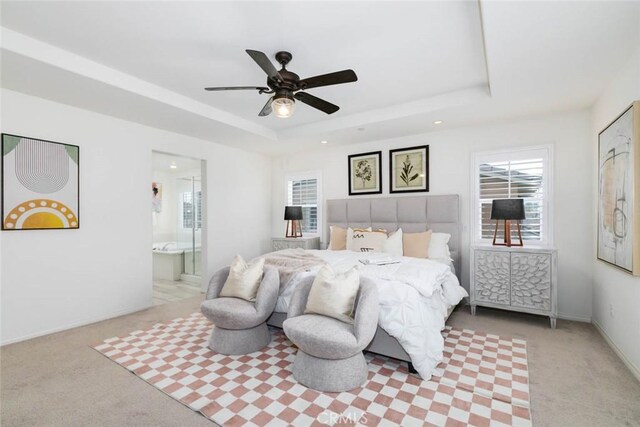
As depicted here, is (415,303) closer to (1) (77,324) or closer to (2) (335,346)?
(2) (335,346)

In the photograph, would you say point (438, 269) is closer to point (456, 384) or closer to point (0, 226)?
point (456, 384)

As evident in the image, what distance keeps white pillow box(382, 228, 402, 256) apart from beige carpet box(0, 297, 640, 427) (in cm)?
142

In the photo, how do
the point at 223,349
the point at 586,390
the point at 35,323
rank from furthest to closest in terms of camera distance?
1. the point at 35,323
2. the point at 223,349
3. the point at 586,390

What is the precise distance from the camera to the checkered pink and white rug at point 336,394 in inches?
78.1

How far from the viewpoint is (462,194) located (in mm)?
4426

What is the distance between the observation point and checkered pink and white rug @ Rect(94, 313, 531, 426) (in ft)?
6.51

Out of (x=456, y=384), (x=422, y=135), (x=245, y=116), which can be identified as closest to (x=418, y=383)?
(x=456, y=384)

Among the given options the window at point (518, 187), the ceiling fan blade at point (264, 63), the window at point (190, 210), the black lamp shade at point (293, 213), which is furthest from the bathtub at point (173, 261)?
the window at point (518, 187)

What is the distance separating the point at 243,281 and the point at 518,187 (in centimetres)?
364

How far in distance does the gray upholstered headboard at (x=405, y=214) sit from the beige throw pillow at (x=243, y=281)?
241 cm

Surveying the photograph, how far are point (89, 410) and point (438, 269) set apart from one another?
10.2 ft

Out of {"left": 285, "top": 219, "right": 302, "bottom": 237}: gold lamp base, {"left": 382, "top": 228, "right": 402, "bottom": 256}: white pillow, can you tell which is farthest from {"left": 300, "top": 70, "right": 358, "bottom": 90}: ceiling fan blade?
{"left": 285, "top": 219, "right": 302, "bottom": 237}: gold lamp base

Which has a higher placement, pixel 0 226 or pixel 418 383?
pixel 0 226

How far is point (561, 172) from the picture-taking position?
12.5ft
